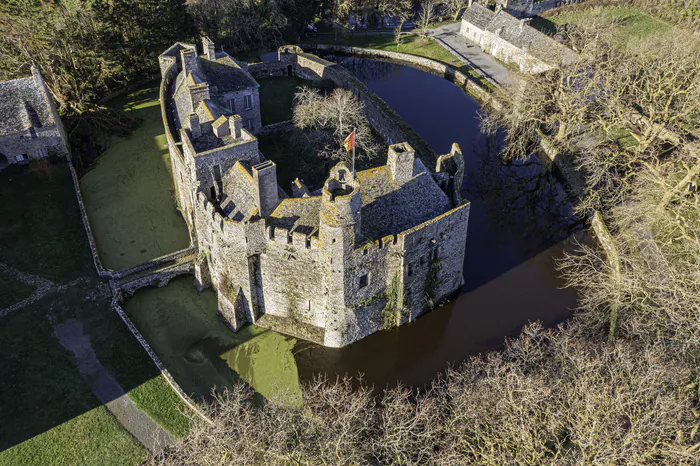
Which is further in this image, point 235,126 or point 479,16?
point 479,16

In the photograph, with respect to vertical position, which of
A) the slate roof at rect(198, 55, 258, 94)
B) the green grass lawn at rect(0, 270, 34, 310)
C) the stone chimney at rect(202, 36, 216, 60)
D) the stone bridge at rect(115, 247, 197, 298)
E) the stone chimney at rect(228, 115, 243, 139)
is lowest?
the green grass lawn at rect(0, 270, 34, 310)

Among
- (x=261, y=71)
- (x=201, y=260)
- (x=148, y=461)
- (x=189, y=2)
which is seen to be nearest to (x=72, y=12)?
(x=189, y=2)

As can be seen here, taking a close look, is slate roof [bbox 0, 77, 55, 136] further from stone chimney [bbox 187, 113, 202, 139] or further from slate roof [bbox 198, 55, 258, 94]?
stone chimney [bbox 187, 113, 202, 139]

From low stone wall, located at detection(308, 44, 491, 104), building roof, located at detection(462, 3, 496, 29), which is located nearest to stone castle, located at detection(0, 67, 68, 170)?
low stone wall, located at detection(308, 44, 491, 104)

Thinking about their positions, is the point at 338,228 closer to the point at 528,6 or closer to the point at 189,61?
the point at 189,61

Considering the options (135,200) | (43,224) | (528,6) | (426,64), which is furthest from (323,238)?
(528,6)

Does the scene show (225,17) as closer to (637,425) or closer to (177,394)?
(177,394)

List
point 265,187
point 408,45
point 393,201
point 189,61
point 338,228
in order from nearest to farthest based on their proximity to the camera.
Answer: point 338,228, point 265,187, point 393,201, point 189,61, point 408,45
